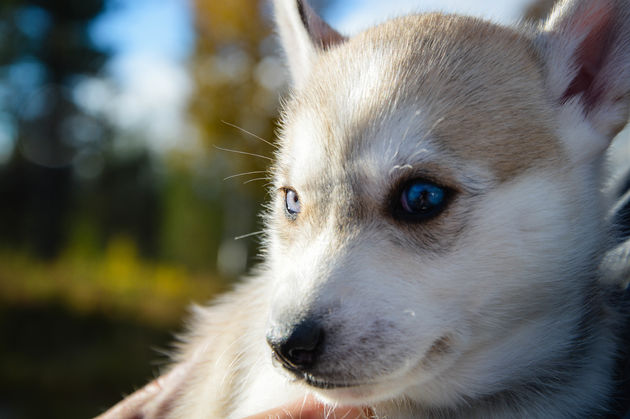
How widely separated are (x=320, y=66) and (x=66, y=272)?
39.0ft

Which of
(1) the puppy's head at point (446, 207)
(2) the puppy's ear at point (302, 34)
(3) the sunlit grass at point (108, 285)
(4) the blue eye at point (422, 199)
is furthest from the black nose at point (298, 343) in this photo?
(3) the sunlit grass at point (108, 285)

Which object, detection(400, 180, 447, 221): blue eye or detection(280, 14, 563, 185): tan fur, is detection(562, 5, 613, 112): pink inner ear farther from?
detection(400, 180, 447, 221): blue eye

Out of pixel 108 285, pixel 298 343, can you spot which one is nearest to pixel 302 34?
pixel 298 343

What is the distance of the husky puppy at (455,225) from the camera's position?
6.62ft

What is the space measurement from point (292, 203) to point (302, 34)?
109 centimetres

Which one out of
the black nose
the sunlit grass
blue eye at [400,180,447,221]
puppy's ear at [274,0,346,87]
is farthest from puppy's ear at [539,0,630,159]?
the sunlit grass

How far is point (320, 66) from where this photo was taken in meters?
2.89

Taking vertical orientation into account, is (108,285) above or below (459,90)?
below

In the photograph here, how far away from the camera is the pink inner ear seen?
254 centimetres

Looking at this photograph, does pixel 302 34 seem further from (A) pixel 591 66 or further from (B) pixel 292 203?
(A) pixel 591 66

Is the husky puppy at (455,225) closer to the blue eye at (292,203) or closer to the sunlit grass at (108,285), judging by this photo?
the blue eye at (292,203)

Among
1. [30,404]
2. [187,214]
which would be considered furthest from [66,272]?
[187,214]

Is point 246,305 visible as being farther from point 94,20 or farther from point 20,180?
point 20,180

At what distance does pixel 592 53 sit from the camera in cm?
263
